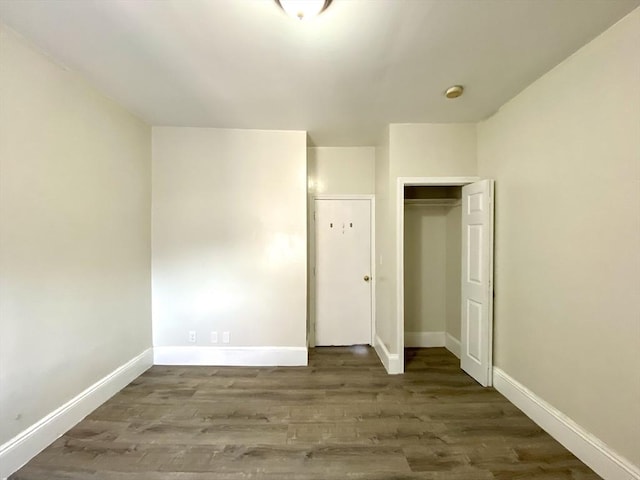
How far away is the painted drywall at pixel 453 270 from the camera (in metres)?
3.54

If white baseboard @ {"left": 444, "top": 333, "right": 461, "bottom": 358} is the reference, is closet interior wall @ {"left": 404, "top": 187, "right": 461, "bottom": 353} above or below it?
above

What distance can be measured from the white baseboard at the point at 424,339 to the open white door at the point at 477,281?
0.70m

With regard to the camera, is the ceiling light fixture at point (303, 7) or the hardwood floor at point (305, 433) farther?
the hardwood floor at point (305, 433)

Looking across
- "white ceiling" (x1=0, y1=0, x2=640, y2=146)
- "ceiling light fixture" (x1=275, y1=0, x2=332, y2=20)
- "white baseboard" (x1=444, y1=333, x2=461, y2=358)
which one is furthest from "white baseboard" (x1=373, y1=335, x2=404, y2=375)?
"ceiling light fixture" (x1=275, y1=0, x2=332, y2=20)

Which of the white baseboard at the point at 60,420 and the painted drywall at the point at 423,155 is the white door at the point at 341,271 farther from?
the white baseboard at the point at 60,420

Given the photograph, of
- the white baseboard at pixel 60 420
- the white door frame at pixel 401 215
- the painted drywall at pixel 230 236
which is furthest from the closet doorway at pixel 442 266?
the white baseboard at pixel 60 420

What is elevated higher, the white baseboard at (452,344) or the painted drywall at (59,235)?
the painted drywall at (59,235)

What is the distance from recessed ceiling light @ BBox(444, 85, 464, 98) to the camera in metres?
2.33

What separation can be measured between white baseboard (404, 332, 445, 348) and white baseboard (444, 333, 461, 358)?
65 millimetres

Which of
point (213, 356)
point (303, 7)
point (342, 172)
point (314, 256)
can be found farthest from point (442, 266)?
point (303, 7)

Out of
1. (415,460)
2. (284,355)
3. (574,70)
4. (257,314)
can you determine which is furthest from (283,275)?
(574,70)

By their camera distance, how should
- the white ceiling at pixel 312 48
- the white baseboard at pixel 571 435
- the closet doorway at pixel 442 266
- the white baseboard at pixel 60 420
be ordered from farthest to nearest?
the closet doorway at pixel 442 266 → the white baseboard at pixel 60 420 → the white baseboard at pixel 571 435 → the white ceiling at pixel 312 48

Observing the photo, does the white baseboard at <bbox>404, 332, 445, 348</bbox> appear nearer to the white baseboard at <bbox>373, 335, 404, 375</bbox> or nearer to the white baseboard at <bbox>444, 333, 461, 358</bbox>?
the white baseboard at <bbox>444, 333, 461, 358</bbox>

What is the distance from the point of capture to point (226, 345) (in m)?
3.29
